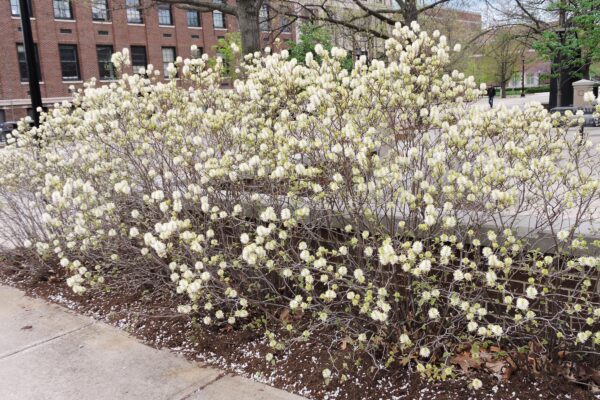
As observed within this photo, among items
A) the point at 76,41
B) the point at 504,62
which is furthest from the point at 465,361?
the point at 504,62

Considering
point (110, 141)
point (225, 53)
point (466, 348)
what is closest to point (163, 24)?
point (225, 53)

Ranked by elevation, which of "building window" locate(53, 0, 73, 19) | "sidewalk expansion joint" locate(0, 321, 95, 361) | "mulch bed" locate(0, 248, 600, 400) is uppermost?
"building window" locate(53, 0, 73, 19)

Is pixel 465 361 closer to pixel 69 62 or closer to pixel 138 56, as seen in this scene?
pixel 69 62

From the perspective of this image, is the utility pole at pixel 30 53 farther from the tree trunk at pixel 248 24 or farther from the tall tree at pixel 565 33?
the tall tree at pixel 565 33

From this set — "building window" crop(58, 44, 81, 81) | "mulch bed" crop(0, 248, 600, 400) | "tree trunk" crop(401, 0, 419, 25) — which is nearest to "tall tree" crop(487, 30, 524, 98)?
"building window" crop(58, 44, 81, 81)

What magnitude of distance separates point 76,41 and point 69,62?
1479 mm

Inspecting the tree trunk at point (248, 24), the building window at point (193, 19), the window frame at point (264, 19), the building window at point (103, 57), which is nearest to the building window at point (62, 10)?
the building window at point (103, 57)

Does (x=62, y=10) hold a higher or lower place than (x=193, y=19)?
lower

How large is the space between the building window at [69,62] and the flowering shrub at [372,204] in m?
33.1

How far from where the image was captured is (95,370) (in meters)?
3.87

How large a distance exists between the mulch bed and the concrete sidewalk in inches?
5.1

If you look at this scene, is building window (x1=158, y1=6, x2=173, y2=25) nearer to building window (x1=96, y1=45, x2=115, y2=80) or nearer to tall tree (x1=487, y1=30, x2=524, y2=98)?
building window (x1=96, y1=45, x2=115, y2=80)

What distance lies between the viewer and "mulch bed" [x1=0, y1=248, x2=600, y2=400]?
3.12 m

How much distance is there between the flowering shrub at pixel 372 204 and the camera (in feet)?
10.2
